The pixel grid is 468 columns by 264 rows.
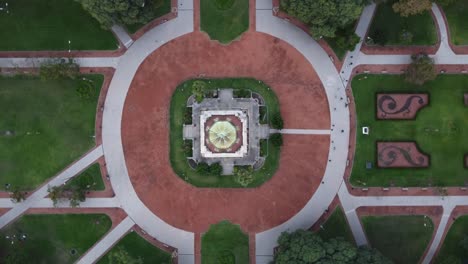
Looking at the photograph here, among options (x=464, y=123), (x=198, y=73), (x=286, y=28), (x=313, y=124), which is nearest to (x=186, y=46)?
(x=198, y=73)

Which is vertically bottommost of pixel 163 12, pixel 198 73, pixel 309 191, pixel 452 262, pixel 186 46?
pixel 452 262

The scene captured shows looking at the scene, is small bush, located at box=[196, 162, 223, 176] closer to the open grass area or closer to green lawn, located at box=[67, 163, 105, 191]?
green lawn, located at box=[67, 163, 105, 191]

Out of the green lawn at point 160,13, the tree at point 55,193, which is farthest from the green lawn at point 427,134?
the tree at point 55,193

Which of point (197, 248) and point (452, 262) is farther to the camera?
point (197, 248)

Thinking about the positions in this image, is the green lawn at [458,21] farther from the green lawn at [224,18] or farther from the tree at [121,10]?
the tree at [121,10]

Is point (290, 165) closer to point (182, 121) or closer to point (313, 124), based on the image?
point (313, 124)

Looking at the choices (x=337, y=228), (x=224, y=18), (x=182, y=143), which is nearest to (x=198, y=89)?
(x=182, y=143)

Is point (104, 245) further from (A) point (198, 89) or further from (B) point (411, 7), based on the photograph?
(B) point (411, 7)
